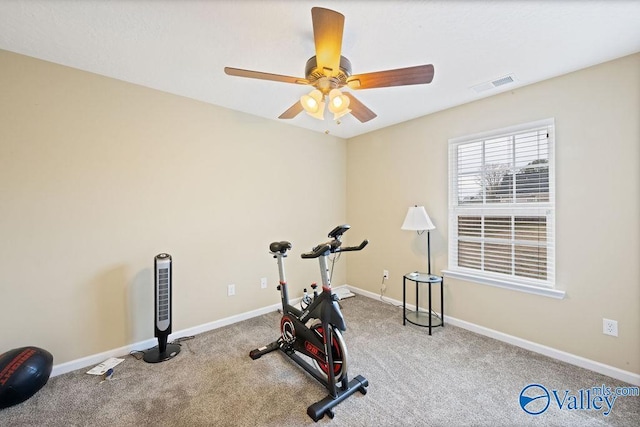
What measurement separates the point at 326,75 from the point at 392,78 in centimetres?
42

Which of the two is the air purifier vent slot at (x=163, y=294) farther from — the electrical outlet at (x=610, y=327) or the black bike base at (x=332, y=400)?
the electrical outlet at (x=610, y=327)

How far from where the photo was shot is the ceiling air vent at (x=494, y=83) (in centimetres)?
239

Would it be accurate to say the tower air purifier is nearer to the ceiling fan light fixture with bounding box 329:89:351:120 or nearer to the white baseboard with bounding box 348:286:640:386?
the ceiling fan light fixture with bounding box 329:89:351:120

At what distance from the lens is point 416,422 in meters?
1.68

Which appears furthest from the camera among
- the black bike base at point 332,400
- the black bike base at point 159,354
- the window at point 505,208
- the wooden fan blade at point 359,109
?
the window at point 505,208

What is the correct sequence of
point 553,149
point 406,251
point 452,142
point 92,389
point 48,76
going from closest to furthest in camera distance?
point 92,389, point 48,76, point 553,149, point 452,142, point 406,251

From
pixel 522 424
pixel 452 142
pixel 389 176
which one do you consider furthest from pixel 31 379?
pixel 452 142

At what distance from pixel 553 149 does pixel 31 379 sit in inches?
177

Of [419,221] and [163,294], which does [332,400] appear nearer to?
[163,294]

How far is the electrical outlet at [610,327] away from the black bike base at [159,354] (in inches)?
146

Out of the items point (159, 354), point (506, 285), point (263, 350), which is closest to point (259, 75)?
point (263, 350)

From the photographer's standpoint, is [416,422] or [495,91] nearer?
[416,422]

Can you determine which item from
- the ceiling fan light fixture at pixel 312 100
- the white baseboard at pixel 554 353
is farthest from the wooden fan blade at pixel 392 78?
the white baseboard at pixel 554 353

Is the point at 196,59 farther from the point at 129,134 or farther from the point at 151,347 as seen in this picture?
the point at 151,347
